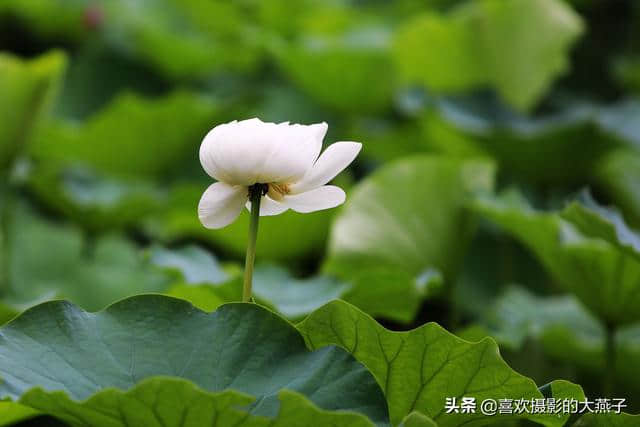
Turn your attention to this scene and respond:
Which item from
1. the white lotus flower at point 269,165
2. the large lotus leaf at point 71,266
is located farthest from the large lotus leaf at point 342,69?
the white lotus flower at point 269,165

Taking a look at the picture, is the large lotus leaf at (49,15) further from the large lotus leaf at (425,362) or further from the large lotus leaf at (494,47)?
the large lotus leaf at (425,362)

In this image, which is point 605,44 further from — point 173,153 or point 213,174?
point 213,174

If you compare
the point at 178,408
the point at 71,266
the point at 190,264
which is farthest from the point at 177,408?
the point at 71,266

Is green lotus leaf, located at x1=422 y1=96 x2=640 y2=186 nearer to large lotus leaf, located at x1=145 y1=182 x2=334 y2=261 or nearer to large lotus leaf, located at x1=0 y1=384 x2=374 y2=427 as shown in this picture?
large lotus leaf, located at x1=145 y1=182 x2=334 y2=261

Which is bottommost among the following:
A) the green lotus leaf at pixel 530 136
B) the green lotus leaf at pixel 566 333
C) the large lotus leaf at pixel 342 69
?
the green lotus leaf at pixel 566 333

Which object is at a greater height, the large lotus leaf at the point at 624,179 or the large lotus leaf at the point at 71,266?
the large lotus leaf at the point at 624,179

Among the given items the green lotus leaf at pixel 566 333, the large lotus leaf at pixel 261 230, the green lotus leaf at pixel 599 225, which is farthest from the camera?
the large lotus leaf at pixel 261 230

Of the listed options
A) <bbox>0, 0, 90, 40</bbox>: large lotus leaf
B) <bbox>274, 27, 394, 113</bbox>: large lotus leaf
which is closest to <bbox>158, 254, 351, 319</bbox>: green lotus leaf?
<bbox>274, 27, 394, 113</bbox>: large lotus leaf

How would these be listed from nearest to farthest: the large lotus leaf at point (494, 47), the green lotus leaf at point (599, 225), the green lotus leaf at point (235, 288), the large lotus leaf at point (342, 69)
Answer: the green lotus leaf at point (599, 225)
the green lotus leaf at point (235, 288)
the large lotus leaf at point (494, 47)
the large lotus leaf at point (342, 69)
